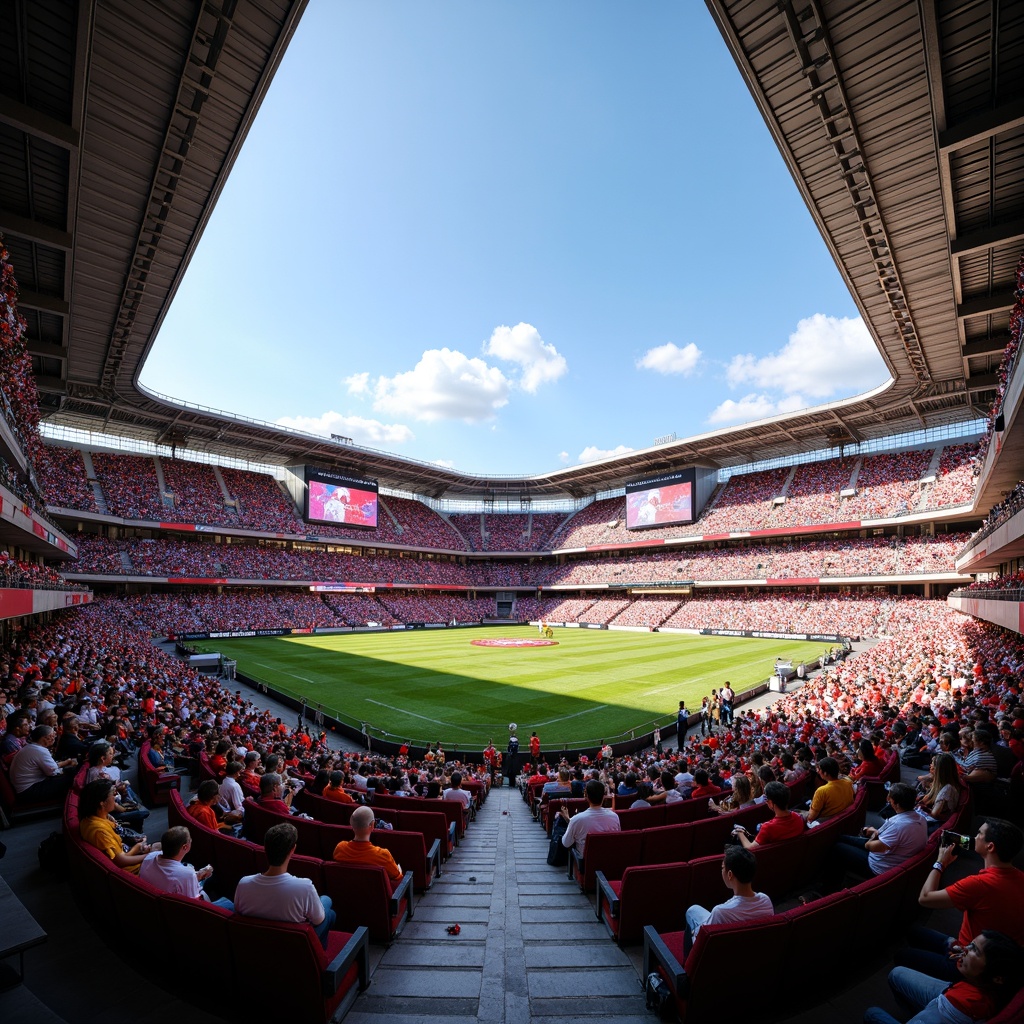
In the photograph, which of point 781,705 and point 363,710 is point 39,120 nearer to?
point 363,710

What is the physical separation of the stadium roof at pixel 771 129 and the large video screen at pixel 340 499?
3207 cm

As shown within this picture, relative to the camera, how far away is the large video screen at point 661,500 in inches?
2410

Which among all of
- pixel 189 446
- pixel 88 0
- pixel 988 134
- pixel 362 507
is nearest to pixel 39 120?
pixel 88 0

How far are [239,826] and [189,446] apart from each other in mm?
58739

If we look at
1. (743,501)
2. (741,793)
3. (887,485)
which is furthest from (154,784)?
(743,501)

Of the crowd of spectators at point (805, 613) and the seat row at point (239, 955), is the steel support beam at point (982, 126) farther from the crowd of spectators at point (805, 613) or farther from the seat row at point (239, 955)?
the crowd of spectators at point (805, 613)

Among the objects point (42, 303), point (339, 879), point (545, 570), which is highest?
point (42, 303)

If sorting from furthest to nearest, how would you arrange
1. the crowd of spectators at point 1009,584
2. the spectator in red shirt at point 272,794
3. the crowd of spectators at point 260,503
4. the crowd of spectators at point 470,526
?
the crowd of spectators at point 470,526, the crowd of spectators at point 260,503, the crowd of spectators at point 1009,584, the spectator in red shirt at point 272,794

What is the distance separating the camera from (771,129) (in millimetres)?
17422

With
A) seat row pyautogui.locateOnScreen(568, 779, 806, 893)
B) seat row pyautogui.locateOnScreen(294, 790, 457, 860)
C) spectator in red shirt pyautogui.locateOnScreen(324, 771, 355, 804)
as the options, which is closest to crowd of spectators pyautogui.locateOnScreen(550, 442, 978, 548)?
seat row pyautogui.locateOnScreen(568, 779, 806, 893)

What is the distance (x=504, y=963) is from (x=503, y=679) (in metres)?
26.5

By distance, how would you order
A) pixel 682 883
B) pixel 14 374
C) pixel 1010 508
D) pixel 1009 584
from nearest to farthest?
1. pixel 682 883
2. pixel 1010 508
3. pixel 14 374
4. pixel 1009 584

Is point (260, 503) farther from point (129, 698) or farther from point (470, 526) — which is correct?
point (129, 698)

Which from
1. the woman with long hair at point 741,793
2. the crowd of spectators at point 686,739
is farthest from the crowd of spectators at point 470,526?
the woman with long hair at point 741,793
